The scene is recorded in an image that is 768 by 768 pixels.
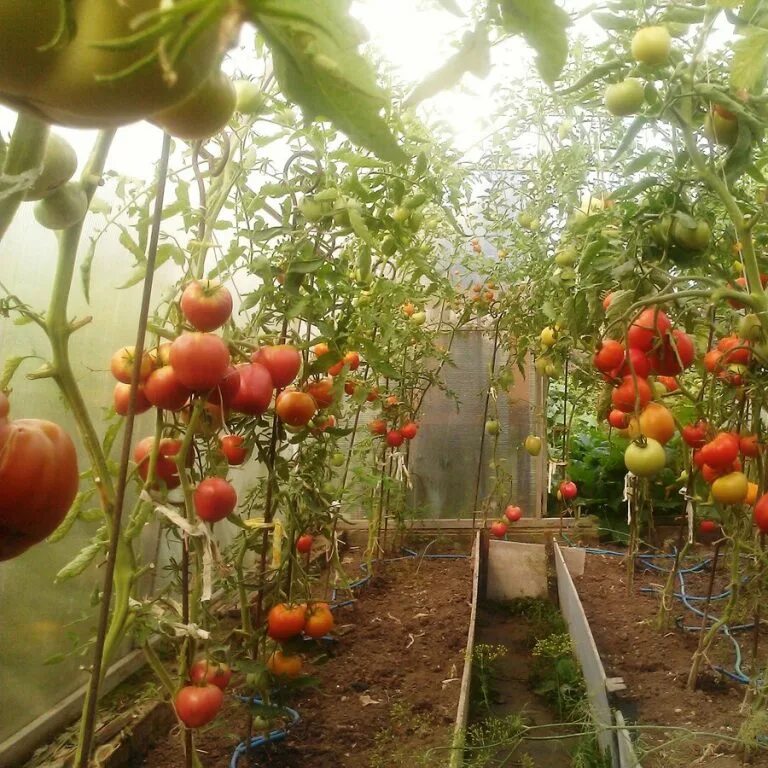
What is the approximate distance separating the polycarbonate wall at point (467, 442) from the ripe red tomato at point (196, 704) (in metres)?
2.31

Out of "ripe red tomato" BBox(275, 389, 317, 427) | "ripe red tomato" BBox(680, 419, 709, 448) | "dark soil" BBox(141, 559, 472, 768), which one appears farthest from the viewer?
"dark soil" BBox(141, 559, 472, 768)

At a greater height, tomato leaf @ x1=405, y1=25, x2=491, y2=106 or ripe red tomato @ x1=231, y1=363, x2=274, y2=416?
tomato leaf @ x1=405, y1=25, x2=491, y2=106

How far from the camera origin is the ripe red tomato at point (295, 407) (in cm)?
110

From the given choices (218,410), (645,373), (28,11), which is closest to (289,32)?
(28,11)

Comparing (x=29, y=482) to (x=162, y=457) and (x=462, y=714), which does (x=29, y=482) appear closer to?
(x=162, y=457)

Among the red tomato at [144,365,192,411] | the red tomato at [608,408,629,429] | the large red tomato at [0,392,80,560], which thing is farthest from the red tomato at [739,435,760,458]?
the large red tomato at [0,392,80,560]

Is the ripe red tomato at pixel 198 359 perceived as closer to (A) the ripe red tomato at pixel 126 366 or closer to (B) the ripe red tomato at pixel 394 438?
(A) the ripe red tomato at pixel 126 366

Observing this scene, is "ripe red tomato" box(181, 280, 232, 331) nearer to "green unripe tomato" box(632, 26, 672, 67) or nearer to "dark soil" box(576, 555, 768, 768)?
"green unripe tomato" box(632, 26, 672, 67)

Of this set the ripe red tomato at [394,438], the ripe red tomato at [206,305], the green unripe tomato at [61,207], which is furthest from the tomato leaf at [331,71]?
the ripe red tomato at [394,438]

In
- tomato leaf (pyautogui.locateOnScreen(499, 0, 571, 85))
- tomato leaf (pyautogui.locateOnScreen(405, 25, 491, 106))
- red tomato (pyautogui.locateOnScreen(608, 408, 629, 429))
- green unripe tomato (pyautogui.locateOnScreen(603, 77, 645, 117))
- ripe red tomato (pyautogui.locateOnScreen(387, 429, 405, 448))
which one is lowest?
ripe red tomato (pyautogui.locateOnScreen(387, 429, 405, 448))

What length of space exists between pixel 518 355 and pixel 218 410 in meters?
1.89

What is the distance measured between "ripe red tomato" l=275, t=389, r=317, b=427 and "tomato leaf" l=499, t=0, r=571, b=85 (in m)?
0.87

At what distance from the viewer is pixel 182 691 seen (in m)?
0.94

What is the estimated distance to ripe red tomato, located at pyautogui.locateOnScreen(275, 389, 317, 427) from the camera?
3.61 ft
